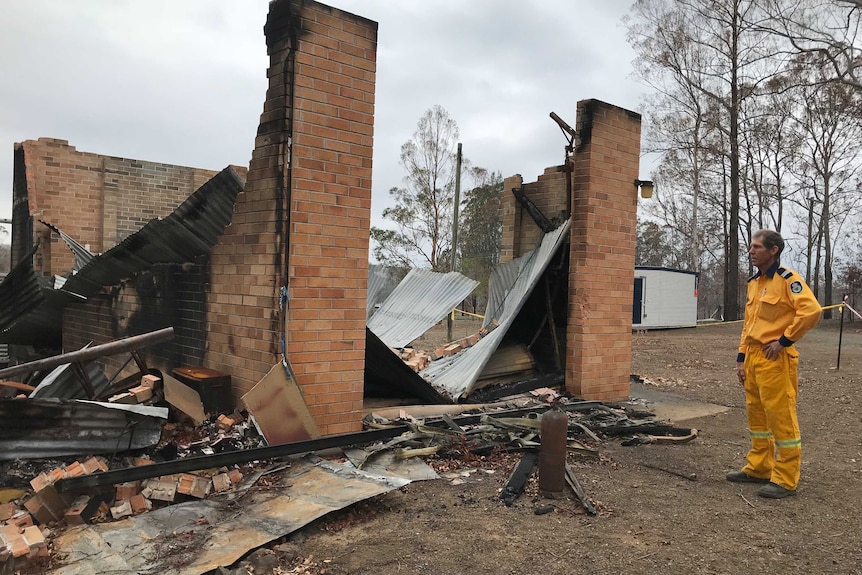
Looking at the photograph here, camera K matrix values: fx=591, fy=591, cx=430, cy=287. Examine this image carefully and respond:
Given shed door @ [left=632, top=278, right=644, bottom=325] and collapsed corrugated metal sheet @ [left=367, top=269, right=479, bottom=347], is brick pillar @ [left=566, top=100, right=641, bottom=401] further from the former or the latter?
shed door @ [left=632, top=278, right=644, bottom=325]

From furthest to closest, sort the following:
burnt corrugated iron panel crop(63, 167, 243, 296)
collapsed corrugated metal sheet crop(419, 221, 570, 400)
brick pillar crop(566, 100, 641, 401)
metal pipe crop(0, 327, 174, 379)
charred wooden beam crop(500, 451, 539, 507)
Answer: brick pillar crop(566, 100, 641, 401) → collapsed corrugated metal sheet crop(419, 221, 570, 400) → burnt corrugated iron panel crop(63, 167, 243, 296) → charred wooden beam crop(500, 451, 539, 507) → metal pipe crop(0, 327, 174, 379)

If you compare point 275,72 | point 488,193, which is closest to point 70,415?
point 275,72

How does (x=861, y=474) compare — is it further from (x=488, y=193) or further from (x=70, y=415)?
(x=488, y=193)

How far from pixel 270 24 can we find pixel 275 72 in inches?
14.0

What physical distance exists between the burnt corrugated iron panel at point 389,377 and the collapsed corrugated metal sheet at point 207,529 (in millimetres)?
1736

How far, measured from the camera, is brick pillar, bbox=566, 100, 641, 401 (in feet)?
22.1

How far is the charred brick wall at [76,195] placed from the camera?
10836 millimetres

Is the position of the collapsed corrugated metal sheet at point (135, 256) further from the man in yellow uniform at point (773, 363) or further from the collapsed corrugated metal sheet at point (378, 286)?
the collapsed corrugated metal sheet at point (378, 286)

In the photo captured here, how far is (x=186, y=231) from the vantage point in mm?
4770

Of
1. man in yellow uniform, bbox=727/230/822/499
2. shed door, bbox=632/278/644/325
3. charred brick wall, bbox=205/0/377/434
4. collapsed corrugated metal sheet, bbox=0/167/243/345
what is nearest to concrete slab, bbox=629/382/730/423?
man in yellow uniform, bbox=727/230/822/499

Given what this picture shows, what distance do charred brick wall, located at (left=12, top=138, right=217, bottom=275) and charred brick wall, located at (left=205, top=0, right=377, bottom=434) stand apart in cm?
816

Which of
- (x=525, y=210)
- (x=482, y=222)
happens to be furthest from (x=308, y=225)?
(x=482, y=222)

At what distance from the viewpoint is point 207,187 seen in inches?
179

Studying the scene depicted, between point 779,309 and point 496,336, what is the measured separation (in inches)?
118
